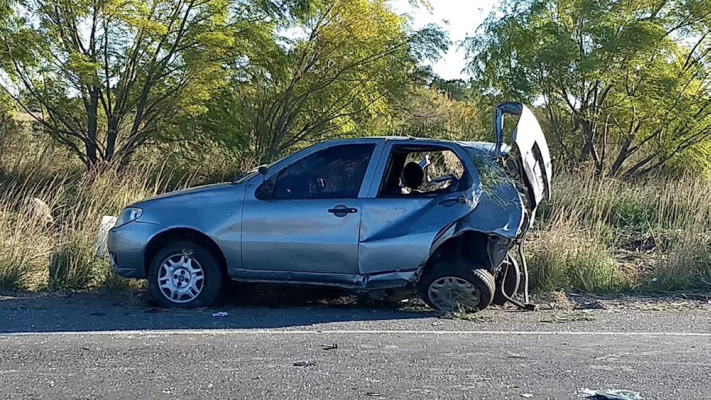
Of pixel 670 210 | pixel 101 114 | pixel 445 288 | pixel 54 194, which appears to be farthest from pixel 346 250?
pixel 101 114

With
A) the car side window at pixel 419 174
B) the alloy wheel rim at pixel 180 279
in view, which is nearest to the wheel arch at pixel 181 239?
the alloy wheel rim at pixel 180 279

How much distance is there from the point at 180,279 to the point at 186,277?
0.20ft

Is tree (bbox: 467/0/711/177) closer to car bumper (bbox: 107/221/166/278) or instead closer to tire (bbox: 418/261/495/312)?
tire (bbox: 418/261/495/312)

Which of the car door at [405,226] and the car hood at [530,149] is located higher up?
the car hood at [530,149]

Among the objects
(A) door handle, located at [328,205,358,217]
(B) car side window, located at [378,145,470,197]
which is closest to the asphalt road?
(A) door handle, located at [328,205,358,217]

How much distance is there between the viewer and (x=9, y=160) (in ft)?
59.6

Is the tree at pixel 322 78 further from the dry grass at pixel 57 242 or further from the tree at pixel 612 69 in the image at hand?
the dry grass at pixel 57 242

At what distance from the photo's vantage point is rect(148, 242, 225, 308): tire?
8.50m

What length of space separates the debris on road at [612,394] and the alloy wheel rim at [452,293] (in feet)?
8.82

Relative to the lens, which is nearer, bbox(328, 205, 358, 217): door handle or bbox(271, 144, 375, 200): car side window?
bbox(328, 205, 358, 217): door handle

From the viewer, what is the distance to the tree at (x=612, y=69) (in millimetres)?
17578

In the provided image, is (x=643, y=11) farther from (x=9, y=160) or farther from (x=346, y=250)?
(x=9, y=160)

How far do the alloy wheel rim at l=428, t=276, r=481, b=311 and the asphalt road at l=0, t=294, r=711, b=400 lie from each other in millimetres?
214

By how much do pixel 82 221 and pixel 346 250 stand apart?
4242mm
